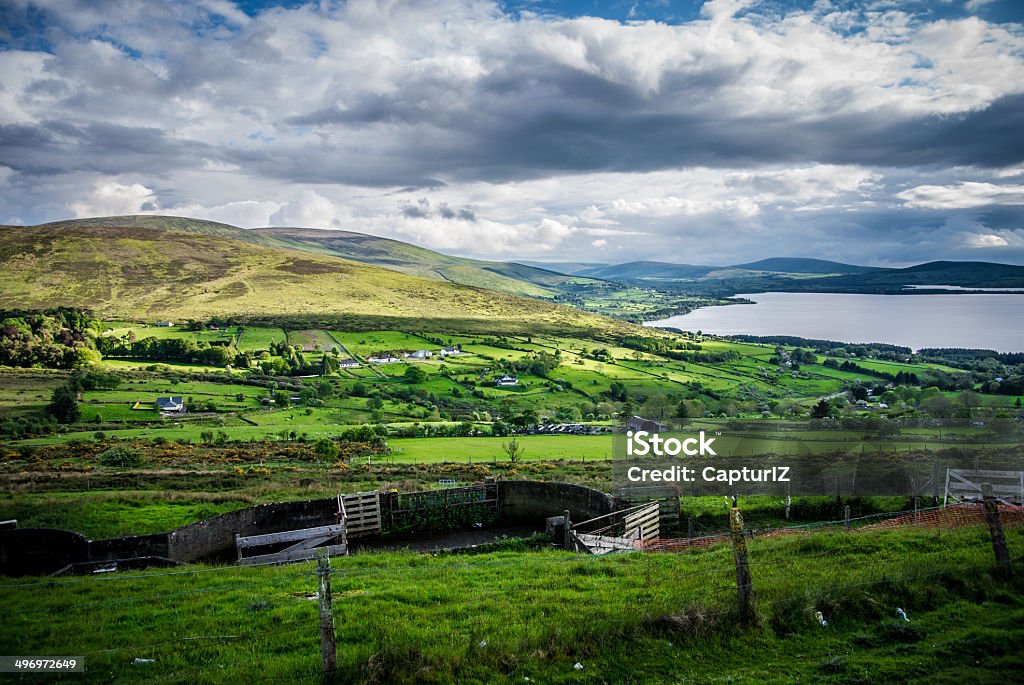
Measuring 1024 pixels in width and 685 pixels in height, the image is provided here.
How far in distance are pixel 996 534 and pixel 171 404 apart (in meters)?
67.5

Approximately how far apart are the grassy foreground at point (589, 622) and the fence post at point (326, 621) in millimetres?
245

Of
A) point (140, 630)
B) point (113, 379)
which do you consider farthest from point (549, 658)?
point (113, 379)

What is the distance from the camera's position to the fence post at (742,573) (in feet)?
27.6

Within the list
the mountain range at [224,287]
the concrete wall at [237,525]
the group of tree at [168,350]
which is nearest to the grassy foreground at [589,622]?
the concrete wall at [237,525]

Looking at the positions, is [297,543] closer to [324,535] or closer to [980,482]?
[324,535]

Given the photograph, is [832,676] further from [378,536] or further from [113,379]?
[113,379]

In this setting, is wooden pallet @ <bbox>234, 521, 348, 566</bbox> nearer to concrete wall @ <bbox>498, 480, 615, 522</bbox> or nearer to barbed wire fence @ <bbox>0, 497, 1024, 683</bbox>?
barbed wire fence @ <bbox>0, 497, 1024, 683</bbox>

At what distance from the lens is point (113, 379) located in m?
70.3

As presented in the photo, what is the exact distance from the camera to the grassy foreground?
24.9 feet

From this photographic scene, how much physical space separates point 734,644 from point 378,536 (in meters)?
14.2

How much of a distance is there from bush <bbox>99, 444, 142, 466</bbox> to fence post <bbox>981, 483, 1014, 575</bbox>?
39000 mm

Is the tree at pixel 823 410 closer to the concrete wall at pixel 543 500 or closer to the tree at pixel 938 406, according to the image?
the tree at pixel 938 406

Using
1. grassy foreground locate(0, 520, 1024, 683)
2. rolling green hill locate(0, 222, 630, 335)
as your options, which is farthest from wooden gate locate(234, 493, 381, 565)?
rolling green hill locate(0, 222, 630, 335)

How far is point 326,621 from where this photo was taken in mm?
7434
